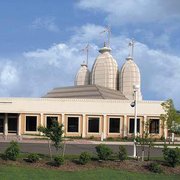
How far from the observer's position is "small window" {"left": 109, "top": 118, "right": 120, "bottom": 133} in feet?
181

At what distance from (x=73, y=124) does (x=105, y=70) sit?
84.1 feet

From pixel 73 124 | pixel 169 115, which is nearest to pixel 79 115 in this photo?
pixel 73 124

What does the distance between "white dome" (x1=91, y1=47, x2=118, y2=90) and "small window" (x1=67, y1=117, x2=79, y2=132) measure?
82.2ft

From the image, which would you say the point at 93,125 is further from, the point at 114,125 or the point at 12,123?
the point at 12,123

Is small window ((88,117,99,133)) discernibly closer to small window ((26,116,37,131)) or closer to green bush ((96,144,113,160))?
small window ((26,116,37,131))

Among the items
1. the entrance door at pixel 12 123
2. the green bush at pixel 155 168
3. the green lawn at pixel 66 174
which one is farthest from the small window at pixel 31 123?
the green lawn at pixel 66 174

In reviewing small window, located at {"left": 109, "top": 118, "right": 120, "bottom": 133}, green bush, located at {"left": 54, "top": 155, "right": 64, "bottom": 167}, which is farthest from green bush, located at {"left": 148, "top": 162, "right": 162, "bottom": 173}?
small window, located at {"left": 109, "top": 118, "right": 120, "bottom": 133}

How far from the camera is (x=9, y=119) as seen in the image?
181 ft

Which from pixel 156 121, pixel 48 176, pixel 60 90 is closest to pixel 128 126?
pixel 156 121

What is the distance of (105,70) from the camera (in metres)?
78.7

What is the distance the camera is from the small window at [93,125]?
54.8m

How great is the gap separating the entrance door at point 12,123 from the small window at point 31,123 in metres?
1.83

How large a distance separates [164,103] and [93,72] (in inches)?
1157

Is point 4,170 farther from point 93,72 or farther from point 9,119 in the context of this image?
point 93,72
